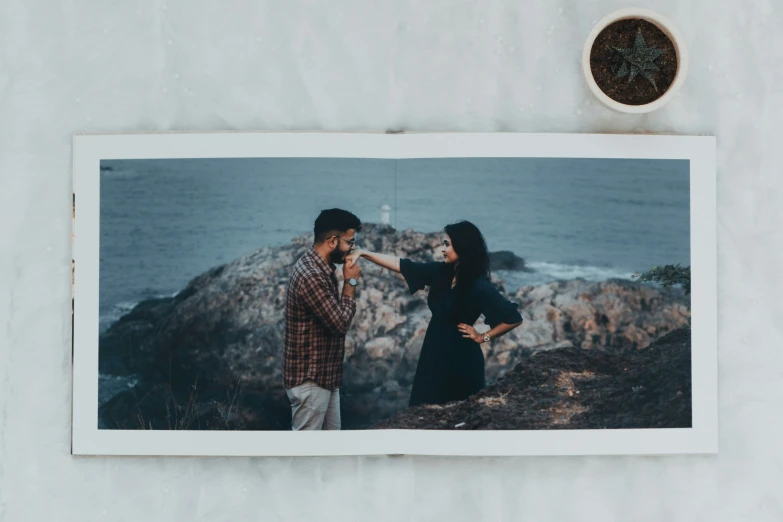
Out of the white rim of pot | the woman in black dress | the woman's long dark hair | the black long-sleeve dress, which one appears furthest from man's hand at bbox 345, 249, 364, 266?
the white rim of pot

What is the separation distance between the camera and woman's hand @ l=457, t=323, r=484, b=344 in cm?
160

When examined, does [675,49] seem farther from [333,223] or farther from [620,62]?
[333,223]

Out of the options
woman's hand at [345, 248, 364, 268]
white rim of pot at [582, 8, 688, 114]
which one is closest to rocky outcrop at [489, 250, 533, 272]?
woman's hand at [345, 248, 364, 268]

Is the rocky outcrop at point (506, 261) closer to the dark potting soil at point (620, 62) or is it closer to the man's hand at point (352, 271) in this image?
the man's hand at point (352, 271)

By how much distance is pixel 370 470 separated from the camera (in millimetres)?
1607

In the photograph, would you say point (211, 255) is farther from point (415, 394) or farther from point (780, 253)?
point (780, 253)

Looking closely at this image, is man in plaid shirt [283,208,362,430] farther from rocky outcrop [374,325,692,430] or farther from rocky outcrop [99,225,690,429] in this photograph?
rocky outcrop [374,325,692,430]

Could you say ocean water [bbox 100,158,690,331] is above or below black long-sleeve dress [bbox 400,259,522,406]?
above

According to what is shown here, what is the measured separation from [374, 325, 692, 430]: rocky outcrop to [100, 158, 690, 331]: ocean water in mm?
210

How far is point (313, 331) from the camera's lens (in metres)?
1.60

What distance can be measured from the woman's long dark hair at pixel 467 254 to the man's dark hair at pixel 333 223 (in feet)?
0.78

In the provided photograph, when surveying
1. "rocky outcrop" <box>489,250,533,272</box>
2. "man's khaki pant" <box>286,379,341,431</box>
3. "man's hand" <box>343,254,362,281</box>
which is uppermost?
"rocky outcrop" <box>489,250,533,272</box>

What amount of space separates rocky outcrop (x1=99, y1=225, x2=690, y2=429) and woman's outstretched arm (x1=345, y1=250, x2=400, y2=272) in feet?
0.05

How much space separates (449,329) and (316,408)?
0.39 m
